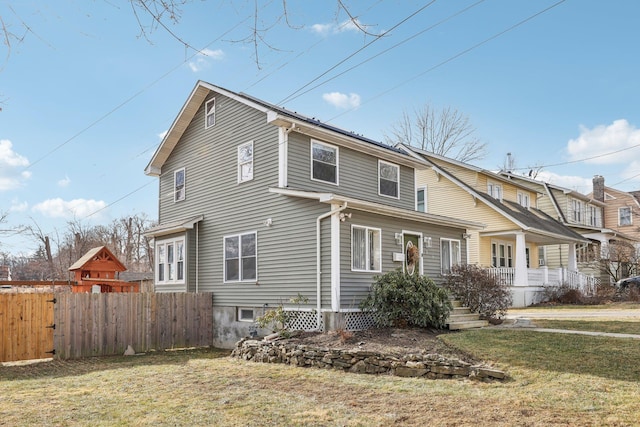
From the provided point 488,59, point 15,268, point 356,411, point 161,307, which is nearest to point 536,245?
point 488,59

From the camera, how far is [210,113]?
17.1 meters

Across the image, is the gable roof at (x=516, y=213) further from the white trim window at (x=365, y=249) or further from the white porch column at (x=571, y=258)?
the white trim window at (x=365, y=249)

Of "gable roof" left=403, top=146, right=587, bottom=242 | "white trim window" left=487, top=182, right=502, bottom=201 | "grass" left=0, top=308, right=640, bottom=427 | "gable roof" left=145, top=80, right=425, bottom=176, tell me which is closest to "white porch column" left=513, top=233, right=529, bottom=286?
"gable roof" left=403, top=146, right=587, bottom=242

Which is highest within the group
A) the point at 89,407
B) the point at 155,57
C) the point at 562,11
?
the point at 562,11

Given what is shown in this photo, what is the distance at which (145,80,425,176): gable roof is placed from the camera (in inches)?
558

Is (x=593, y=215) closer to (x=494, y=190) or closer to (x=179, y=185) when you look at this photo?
(x=494, y=190)

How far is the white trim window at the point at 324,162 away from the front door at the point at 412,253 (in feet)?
8.89

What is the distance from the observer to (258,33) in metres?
Answer: 4.57

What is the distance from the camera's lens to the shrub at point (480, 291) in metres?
14.6

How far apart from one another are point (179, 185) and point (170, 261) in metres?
2.70

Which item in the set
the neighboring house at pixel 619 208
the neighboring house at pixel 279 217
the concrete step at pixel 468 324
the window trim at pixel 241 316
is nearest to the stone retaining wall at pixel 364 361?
the neighboring house at pixel 279 217

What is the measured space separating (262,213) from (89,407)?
8.17m

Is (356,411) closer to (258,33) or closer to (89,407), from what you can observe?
(89,407)

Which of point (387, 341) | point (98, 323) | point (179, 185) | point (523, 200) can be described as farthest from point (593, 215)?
point (98, 323)
